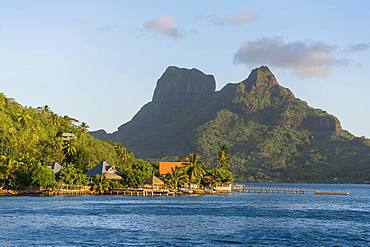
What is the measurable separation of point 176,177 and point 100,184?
23.0m

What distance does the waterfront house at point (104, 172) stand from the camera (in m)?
143

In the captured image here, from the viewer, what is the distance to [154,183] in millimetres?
152250

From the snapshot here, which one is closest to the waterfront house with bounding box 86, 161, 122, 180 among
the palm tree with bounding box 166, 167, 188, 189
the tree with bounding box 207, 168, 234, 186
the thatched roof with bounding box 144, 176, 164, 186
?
the thatched roof with bounding box 144, 176, 164, 186

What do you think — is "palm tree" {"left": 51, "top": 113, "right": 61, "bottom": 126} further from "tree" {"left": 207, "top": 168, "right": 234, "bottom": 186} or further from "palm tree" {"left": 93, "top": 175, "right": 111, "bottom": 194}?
"tree" {"left": 207, "top": 168, "right": 234, "bottom": 186}

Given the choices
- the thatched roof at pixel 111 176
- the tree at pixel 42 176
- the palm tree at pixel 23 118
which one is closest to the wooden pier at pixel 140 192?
the thatched roof at pixel 111 176

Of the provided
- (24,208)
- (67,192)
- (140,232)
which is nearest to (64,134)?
(67,192)

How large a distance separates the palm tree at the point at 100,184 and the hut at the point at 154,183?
1241 cm

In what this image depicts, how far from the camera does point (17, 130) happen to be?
155 meters

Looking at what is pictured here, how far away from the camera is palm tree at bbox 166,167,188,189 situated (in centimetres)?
15488

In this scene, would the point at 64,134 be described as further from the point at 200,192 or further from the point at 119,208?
the point at 119,208

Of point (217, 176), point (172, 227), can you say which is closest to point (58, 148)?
point (217, 176)

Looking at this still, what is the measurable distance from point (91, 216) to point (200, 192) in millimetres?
78838

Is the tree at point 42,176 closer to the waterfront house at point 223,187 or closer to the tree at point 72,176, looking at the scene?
the tree at point 72,176

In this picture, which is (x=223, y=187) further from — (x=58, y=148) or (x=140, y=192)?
(x=58, y=148)
